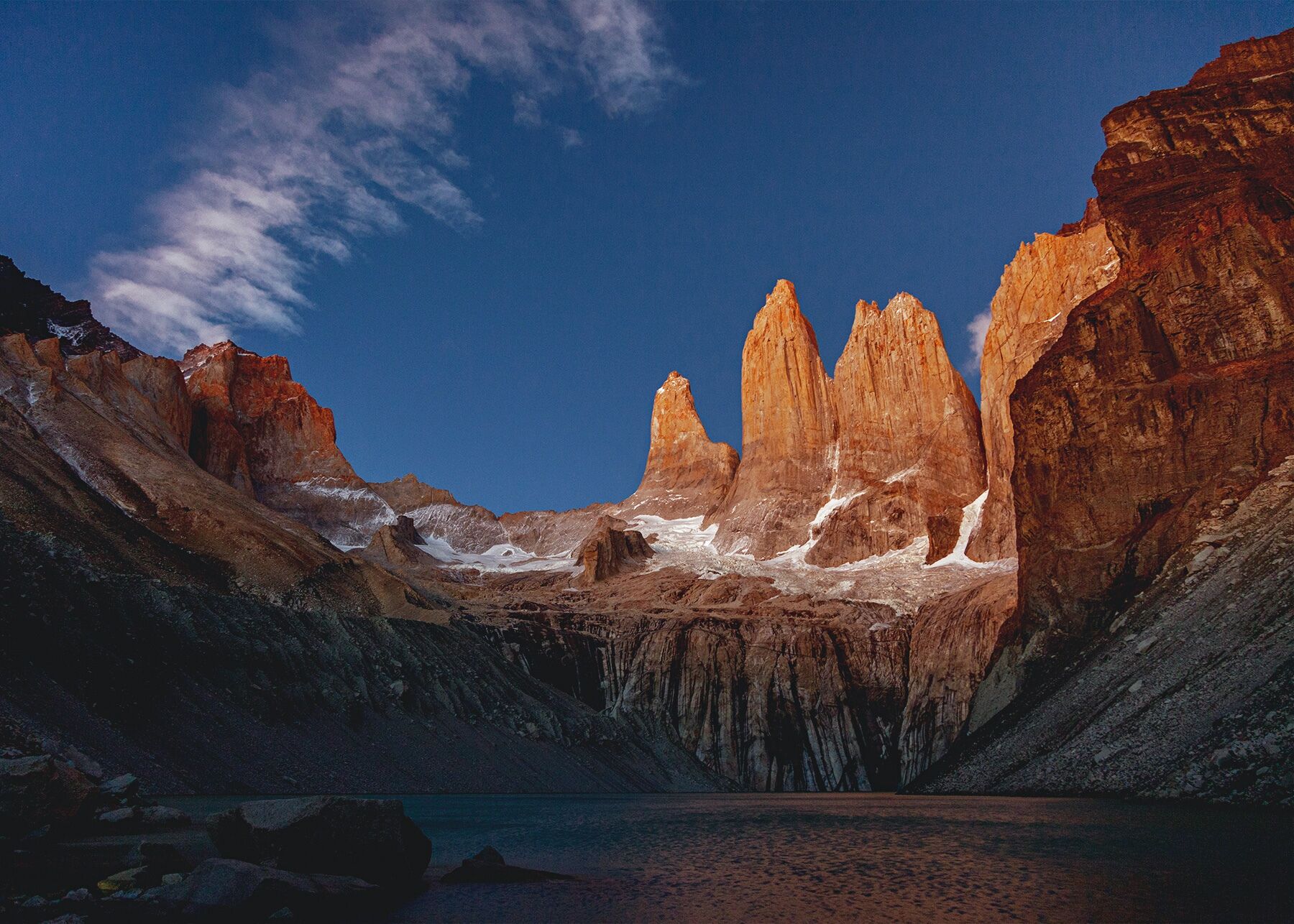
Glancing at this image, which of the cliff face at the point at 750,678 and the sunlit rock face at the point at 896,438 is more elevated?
the sunlit rock face at the point at 896,438

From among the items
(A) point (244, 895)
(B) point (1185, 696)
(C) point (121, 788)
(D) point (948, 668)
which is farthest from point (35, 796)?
(D) point (948, 668)

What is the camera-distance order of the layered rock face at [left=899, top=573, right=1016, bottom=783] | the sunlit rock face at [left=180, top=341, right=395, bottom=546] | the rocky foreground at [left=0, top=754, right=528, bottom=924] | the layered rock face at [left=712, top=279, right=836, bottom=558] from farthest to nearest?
the sunlit rock face at [left=180, top=341, right=395, bottom=546], the layered rock face at [left=712, top=279, right=836, bottom=558], the layered rock face at [left=899, top=573, right=1016, bottom=783], the rocky foreground at [left=0, top=754, right=528, bottom=924]

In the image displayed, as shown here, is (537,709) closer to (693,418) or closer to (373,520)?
(373,520)

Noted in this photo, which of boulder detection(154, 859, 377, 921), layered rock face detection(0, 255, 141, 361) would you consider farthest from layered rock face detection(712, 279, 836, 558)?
boulder detection(154, 859, 377, 921)

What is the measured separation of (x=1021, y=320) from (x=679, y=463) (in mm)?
71532

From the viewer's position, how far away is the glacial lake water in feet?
42.4

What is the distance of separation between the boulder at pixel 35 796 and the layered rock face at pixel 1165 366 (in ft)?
160

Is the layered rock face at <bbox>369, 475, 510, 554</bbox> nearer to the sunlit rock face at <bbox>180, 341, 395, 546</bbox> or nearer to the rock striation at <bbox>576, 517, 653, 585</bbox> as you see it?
the sunlit rock face at <bbox>180, 341, 395, 546</bbox>

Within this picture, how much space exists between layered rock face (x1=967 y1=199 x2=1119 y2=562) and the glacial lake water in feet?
240

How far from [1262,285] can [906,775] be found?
4708 cm

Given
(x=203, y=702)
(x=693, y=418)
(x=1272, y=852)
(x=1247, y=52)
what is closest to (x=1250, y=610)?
(x=1272, y=852)

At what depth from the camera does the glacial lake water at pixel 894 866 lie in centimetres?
1291

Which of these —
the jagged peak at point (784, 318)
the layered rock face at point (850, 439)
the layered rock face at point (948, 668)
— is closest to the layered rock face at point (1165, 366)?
the layered rock face at point (948, 668)

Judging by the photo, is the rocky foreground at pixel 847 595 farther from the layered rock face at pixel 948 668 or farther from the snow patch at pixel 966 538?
the snow patch at pixel 966 538
